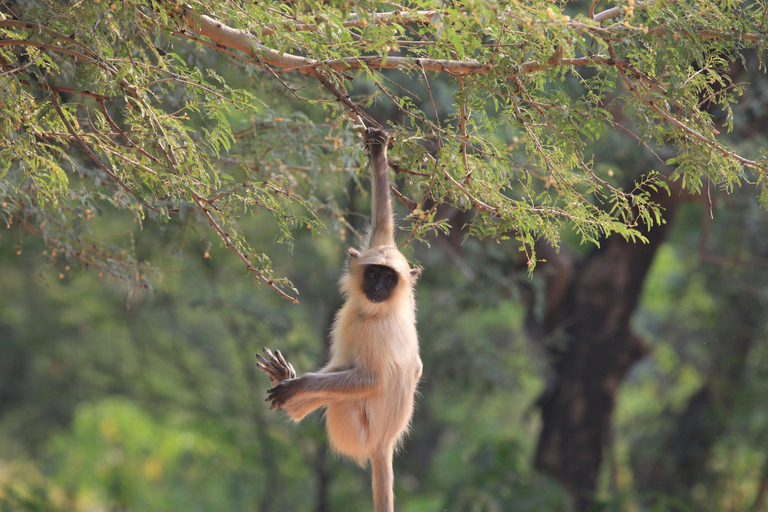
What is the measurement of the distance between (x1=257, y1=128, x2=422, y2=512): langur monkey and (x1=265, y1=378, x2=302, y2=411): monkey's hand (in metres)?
0.12

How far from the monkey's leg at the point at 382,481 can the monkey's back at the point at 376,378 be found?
56 mm

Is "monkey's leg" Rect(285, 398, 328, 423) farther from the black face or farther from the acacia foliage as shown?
the acacia foliage

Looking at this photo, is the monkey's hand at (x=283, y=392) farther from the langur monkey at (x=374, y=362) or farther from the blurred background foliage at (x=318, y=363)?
the blurred background foliage at (x=318, y=363)

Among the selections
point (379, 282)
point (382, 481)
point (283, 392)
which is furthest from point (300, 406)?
point (379, 282)

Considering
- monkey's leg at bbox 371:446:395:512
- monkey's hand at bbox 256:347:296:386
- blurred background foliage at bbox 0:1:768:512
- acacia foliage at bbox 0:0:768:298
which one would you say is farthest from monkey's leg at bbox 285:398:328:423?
blurred background foliage at bbox 0:1:768:512

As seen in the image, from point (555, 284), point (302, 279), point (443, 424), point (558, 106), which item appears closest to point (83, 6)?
point (558, 106)

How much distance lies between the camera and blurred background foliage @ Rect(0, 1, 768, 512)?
9609mm

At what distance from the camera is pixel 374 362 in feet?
14.2

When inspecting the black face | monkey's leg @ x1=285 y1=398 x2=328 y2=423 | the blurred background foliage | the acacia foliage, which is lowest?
the blurred background foliage

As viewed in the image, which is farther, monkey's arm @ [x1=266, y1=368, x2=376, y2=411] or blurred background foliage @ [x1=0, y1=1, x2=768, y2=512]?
blurred background foliage @ [x1=0, y1=1, x2=768, y2=512]

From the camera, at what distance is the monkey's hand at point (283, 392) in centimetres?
392

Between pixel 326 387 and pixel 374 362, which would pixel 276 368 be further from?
pixel 374 362

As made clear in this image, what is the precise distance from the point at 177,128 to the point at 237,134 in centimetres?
202

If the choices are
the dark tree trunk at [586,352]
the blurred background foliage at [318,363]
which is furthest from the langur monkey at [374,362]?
the dark tree trunk at [586,352]
